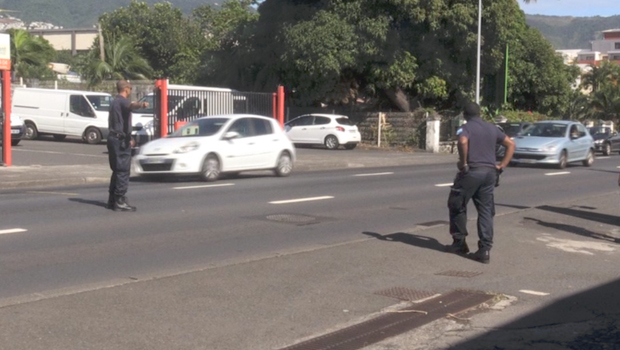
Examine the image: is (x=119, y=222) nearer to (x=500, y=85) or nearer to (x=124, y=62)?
(x=500, y=85)

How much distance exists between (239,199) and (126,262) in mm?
6219

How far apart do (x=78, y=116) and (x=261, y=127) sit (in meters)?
14.6

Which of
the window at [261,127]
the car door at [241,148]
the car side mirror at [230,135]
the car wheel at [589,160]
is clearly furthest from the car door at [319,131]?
the car side mirror at [230,135]

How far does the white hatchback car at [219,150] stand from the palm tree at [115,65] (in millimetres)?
32673

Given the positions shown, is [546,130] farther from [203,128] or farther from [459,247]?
[459,247]

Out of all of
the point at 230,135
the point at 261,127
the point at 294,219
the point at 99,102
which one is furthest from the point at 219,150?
the point at 99,102

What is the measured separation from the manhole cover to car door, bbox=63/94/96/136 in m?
21.0

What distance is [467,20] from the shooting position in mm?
37875

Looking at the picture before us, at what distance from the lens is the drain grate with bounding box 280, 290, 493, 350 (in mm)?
6582

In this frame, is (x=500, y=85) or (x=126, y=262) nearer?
(x=126, y=262)

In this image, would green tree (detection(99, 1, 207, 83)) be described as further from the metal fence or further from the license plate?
the license plate

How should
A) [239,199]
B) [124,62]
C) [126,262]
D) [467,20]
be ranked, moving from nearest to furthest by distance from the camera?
[126,262] < [239,199] < [467,20] < [124,62]

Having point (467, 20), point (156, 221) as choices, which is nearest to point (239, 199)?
point (156, 221)

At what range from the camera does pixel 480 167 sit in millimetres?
9797
